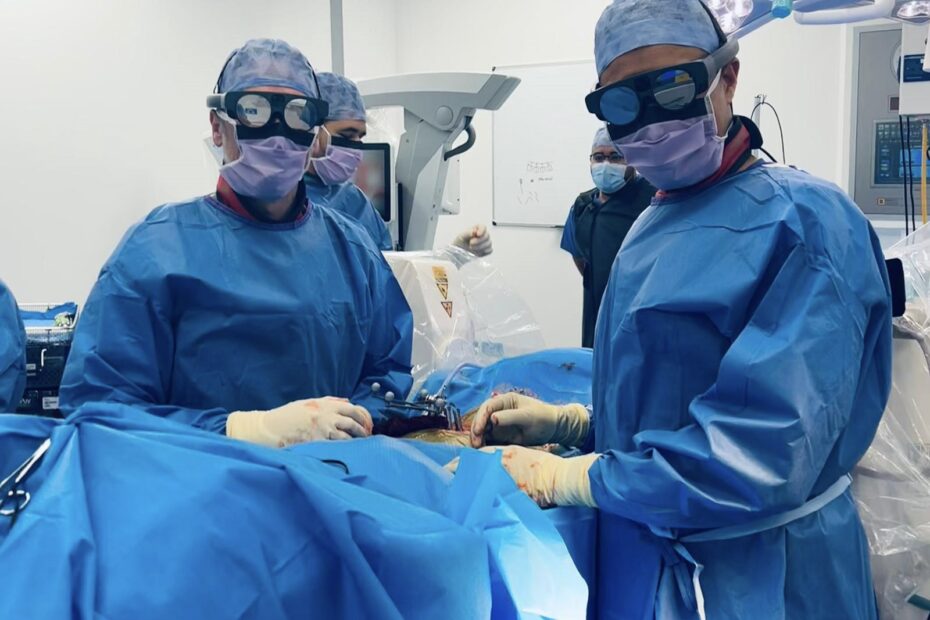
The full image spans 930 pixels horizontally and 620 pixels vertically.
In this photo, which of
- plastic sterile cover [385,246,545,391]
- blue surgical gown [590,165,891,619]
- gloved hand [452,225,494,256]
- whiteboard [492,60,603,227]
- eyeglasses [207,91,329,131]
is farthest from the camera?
whiteboard [492,60,603,227]

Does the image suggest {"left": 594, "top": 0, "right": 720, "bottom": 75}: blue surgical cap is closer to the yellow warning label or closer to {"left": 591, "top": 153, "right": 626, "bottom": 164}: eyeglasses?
the yellow warning label

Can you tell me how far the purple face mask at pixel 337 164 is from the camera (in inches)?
97.0

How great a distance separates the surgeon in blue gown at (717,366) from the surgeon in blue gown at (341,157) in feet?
4.47

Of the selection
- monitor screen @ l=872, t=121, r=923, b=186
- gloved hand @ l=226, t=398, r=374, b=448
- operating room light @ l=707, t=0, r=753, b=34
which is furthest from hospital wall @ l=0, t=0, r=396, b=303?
monitor screen @ l=872, t=121, r=923, b=186

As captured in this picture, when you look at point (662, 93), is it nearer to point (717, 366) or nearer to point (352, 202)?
point (717, 366)

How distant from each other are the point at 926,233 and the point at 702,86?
91cm

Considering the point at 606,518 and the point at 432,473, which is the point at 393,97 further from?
the point at 432,473

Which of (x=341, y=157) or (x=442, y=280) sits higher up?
(x=341, y=157)

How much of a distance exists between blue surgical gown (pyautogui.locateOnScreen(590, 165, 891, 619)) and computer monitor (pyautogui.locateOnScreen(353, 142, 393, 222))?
174 cm

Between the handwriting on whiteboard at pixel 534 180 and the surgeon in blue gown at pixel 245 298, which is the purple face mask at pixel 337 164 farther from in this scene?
the handwriting on whiteboard at pixel 534 180

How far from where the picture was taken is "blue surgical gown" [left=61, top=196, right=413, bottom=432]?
1.21 meters

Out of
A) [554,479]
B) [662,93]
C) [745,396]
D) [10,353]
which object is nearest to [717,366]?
[745,396]

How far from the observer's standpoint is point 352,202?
8.54 feet

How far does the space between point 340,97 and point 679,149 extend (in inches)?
60.1
